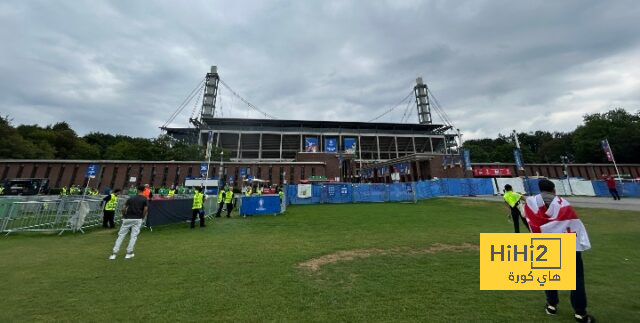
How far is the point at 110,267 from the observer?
6.62 m

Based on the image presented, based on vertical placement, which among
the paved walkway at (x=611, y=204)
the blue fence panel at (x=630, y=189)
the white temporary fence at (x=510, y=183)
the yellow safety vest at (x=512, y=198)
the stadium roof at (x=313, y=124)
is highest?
the stadium roof at (x=313, y=124)

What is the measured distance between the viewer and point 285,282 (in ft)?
17.6

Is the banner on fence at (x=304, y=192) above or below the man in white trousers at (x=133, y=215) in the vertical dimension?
above

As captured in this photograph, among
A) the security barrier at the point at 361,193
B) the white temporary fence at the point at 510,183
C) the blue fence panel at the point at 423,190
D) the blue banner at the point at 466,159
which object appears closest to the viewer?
the security barrier at the point at 361,193

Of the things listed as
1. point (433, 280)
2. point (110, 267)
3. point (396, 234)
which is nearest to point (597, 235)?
point (396, 234)

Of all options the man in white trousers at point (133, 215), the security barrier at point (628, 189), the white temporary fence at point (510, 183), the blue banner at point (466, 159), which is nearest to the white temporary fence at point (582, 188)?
the security barrier at point (628, 189)

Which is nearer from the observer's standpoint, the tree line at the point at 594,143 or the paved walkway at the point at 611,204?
the paved walkway at the point at 611,204

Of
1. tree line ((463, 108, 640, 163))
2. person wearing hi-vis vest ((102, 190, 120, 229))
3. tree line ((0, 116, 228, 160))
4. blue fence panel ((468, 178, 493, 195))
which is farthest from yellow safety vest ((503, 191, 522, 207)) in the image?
tree line ((463, 108, 640, 163))

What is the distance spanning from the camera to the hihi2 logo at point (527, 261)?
287cm

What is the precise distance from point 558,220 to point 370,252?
4.82 metres

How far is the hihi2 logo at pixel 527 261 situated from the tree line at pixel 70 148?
225 ft

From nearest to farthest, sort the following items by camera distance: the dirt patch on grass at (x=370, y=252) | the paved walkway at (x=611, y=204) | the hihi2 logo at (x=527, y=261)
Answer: the hihi2 logo at (x=527, y=261) < the dirt patch on grass at (x=370, y=252) < the paved walkway at (x=611, y=204)

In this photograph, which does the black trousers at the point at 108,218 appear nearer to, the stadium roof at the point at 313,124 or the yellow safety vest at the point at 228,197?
the yellow safety vest at the point at 228,197

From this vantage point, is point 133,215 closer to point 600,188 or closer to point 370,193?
point 370,193
